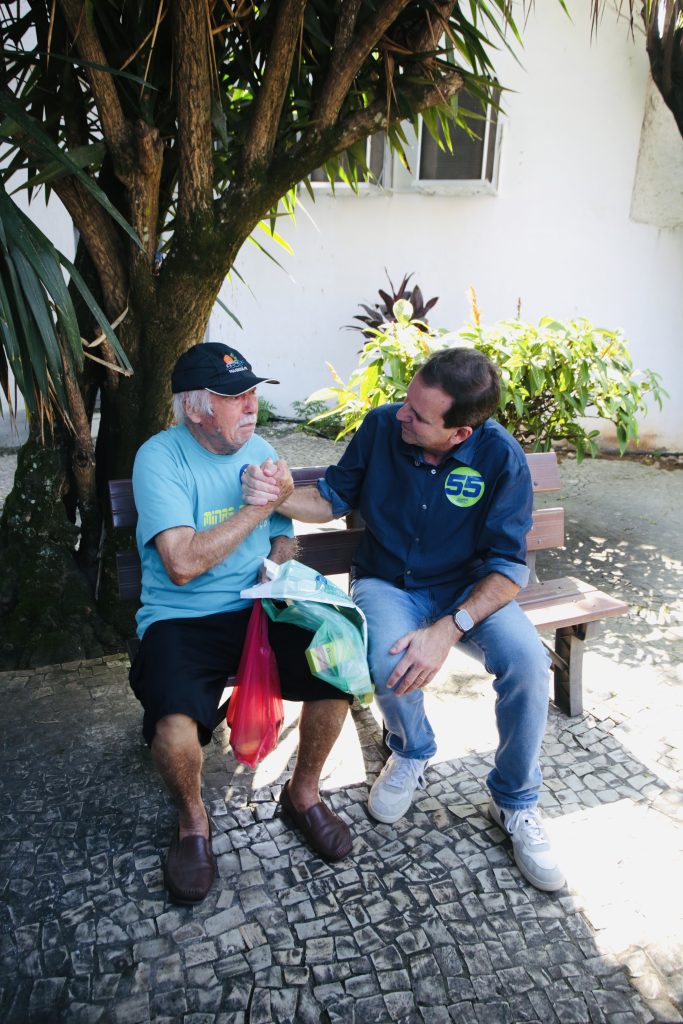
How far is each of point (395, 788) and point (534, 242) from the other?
234 inches

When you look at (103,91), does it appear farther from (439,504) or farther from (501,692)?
(501,692)

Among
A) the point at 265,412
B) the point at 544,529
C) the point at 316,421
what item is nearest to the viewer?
the point at 544,529

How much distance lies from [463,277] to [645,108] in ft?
6.74

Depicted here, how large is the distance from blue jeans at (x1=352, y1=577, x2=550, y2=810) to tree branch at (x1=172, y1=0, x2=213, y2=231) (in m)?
1.64

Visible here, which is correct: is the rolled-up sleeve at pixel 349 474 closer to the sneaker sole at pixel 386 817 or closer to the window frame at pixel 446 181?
the sneaker sole at pixel 386 817

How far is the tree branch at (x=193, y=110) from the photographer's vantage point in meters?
2.64

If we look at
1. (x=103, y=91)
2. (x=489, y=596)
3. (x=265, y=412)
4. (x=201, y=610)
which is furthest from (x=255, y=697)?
(x=265, y=412)

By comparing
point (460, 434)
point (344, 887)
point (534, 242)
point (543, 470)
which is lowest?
point (344, 887)

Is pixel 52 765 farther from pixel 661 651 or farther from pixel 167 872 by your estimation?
pixel 661 651

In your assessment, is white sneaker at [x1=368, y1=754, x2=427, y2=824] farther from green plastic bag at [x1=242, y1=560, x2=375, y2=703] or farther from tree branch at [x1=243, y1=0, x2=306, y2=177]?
tree branch at [x1=243, y1=0, x2=306, y2=177]

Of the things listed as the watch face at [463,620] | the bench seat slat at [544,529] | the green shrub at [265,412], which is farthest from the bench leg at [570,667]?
the green shrub at [265,412]

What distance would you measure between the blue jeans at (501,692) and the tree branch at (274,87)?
5.74 ft

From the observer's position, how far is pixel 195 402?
7.92 ft

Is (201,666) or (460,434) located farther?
(460,434)
